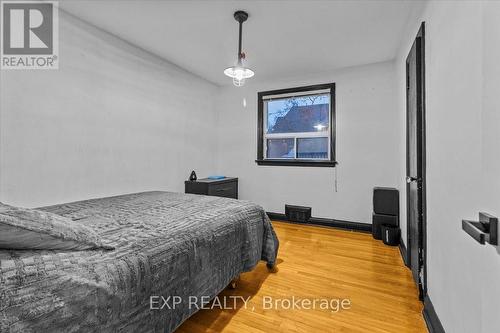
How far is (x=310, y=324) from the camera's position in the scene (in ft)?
5.38

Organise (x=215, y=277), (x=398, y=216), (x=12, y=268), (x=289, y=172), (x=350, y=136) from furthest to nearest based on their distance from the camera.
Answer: (x=289, y=172), (x=350, y=136), (x=398, y=216), (x=215, y=277), (x=12, y=268)

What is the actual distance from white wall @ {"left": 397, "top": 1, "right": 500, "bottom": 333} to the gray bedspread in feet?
4.27

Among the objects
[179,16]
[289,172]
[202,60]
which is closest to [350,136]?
[289,172]

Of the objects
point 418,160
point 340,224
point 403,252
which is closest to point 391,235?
point 403,252

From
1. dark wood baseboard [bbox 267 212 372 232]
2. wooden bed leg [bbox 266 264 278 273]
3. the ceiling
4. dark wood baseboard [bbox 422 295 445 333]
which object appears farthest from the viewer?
dark wood baseboard [bbox 267 212 372 232]

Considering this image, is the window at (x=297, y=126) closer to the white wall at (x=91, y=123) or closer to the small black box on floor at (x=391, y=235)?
the small black box on floor at (x=391, y=235)

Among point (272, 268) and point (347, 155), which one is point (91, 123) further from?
point (347, 155)

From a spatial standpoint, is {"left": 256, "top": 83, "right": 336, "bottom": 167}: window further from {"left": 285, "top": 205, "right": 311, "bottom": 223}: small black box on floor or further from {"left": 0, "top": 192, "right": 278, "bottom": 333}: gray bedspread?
{"left": 0, "top": 192, "right": 278, "bottom": 333}: gray bedspread

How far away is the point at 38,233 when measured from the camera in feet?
3.04

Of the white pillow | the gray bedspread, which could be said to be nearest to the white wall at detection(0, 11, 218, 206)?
the gray bedspread

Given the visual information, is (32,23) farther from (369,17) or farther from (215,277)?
(369,17)

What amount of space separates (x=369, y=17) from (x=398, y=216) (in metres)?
2.39

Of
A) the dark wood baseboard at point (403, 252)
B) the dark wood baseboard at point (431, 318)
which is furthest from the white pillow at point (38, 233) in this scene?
the dark wood baseboard at point (403, 252)

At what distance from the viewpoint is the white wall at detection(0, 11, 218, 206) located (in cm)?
212
